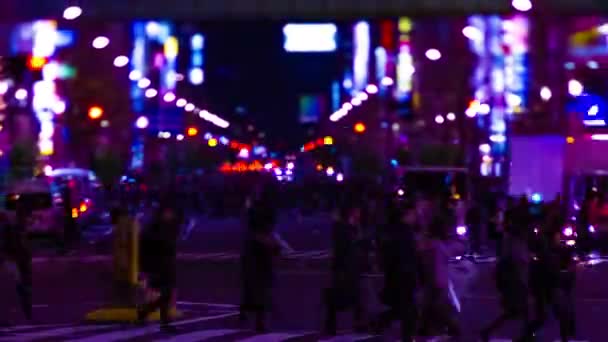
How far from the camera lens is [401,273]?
1606 centimetres

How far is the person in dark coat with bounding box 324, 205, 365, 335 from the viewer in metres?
17.6

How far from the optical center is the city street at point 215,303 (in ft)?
57.6

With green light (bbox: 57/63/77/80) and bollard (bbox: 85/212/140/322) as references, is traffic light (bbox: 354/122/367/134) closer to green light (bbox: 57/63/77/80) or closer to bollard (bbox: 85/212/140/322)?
green light (bbox: 57/63/77/80)

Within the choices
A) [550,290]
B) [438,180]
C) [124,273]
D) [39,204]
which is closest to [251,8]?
[124,273]

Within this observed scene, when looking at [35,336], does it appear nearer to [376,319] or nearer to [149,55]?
[376,319]

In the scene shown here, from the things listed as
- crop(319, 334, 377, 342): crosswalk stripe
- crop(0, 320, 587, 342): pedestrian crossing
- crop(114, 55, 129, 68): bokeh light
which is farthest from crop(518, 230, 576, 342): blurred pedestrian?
crop(114, 55, 129, 68): bokeh light

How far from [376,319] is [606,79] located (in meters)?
47.7

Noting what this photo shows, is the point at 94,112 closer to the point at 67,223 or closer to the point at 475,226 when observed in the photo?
the point at 67,223

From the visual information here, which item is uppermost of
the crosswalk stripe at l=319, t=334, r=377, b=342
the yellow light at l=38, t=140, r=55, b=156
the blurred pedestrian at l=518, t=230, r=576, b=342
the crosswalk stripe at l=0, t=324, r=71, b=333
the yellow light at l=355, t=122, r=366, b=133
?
the yellow light at l=355, t=122, r=366, b=133

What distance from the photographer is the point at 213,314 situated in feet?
67.7

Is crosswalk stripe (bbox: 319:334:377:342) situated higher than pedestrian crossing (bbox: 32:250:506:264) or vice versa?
pedestrian crossing (bbox: 32:250:506:264)

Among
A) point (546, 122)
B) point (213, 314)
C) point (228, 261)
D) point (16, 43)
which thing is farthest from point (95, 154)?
point (213, 314)

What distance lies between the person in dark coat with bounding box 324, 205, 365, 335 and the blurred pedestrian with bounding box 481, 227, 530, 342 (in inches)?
79.8

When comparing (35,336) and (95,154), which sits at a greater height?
(95,154)
